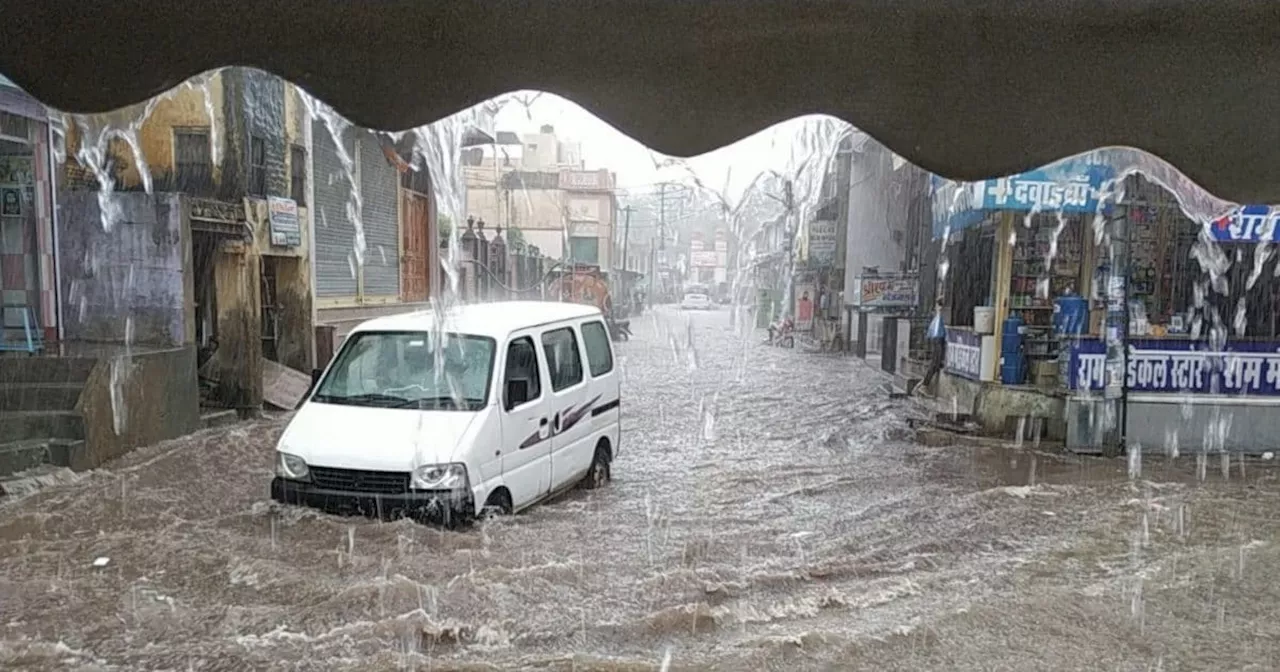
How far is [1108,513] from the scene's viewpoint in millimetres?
8570

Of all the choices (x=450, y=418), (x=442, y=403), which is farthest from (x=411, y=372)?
(x=450, y=418)

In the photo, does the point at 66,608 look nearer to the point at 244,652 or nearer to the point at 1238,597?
the point at 244,652

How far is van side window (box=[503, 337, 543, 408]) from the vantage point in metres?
7.38

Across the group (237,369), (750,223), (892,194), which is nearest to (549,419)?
(237,369)

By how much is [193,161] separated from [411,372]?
27.8ft

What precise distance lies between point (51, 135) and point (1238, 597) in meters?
14.3

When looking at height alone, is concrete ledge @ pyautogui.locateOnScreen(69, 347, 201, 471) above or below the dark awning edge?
below

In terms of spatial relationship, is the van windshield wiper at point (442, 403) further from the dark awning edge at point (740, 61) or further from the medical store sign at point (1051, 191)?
the medical store sign at point (1051, 191)

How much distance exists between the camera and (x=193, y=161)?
13.4 metres

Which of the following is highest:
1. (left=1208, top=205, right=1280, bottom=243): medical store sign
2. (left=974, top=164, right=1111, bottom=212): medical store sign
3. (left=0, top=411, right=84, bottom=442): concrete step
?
(left=974, top=164, right=1111, bottom=212): medical store sign

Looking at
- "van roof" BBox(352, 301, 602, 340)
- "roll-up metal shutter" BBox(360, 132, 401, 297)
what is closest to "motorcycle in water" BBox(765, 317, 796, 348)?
"roll-up metal shutter" BBox(360, 132, 401, 297)

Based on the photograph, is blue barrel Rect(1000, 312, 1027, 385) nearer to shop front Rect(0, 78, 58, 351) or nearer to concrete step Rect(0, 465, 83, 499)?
concrete step Rect(0, 465, 83, 499)

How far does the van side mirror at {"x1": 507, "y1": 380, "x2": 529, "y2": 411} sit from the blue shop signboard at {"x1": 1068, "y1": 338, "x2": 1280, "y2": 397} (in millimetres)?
8227

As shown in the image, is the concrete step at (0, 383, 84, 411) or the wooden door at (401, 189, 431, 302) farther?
the wooden door at (401, 189, 431, 302)
